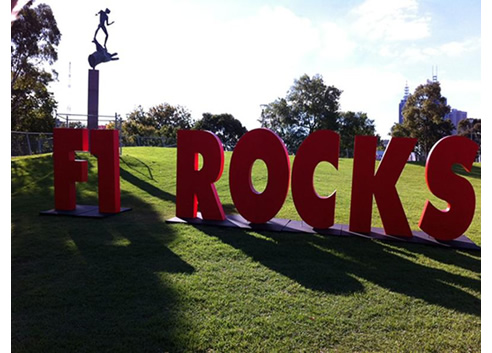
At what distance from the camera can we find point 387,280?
4789mm

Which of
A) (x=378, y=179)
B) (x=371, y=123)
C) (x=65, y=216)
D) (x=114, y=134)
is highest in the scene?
(x=371, y=123)

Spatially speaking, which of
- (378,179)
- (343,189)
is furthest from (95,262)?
(343,189)

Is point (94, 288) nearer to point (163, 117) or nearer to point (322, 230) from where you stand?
point (322, 230)

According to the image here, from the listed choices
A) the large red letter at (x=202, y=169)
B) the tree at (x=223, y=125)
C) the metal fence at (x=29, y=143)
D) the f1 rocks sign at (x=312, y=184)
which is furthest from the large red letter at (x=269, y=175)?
the tree at (x=223, y=125)

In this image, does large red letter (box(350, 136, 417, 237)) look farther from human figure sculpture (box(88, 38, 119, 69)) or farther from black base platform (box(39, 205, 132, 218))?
human figure sculpture (box(88, 38, 119, 69))

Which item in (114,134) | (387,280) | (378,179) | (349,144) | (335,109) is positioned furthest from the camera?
(349,144)

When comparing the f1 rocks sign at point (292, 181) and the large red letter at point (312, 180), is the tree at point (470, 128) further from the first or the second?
the large red letter at point (312, 180)

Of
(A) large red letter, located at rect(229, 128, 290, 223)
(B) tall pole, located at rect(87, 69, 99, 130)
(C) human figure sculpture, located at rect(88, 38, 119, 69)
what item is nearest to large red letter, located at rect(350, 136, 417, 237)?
(A) large red letter, located at rect(229, 128, 290, 223)

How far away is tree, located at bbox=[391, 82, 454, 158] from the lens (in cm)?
3071

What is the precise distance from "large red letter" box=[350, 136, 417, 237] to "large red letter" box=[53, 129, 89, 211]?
613 centimetres

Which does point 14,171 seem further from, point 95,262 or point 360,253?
point 360,253

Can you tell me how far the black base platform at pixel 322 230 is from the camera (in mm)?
6463

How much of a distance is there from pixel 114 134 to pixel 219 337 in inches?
241

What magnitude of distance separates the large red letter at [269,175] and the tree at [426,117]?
90.9 feet
